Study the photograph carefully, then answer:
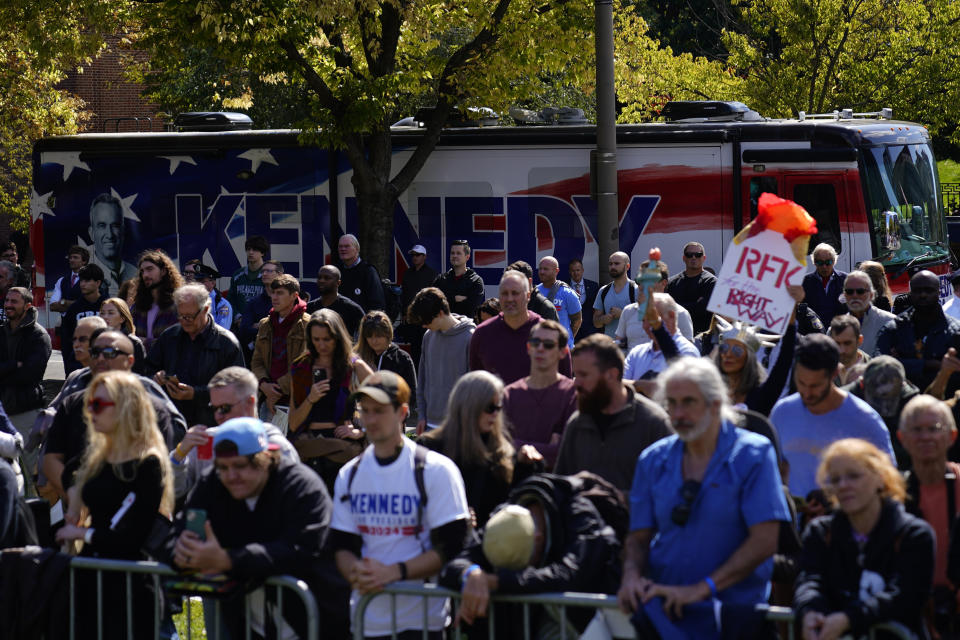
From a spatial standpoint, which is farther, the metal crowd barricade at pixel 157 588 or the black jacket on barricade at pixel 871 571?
the metal crowd barricade at pixel 157 588

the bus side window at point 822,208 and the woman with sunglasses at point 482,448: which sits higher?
the bus side window at point 822,208

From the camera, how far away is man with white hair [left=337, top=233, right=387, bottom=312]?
12664 mm

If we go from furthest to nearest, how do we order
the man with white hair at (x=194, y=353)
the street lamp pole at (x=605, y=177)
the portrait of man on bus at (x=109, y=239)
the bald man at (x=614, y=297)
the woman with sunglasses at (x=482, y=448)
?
the portrait of man on bus at (x=109, y=239) → the street lamp pole at (x=605, y=177) → the bald man at (x=614, y=297) → the man with white hair at (x=194, y=353) → the woman with sunglasses at (x=482, y=448)

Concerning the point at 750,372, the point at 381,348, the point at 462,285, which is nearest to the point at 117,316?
the point at 381,348

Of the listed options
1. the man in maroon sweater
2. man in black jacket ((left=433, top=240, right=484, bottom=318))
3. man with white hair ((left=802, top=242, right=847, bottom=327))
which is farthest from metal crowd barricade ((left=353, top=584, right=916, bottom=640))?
man in black jacket ((left=433, top=240, right=484, bottom=318))

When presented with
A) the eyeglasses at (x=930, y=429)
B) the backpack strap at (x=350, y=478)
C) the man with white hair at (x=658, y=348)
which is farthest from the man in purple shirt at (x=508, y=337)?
the eyeglasses at (x=930, y=429)

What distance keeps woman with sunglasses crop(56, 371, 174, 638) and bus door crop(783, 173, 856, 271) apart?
959cm

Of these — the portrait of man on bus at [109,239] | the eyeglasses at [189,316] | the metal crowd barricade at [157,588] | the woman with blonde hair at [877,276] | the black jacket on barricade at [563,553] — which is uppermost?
the portrait of man on bus at [109,239]

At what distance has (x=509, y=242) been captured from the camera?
1530cm

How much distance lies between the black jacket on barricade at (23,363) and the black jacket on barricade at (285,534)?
15.0ft

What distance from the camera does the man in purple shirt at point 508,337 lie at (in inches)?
334

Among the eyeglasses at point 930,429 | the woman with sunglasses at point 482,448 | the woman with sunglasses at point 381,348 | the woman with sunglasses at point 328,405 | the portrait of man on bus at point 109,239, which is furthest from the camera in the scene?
the portrait of man on bus at point 109,239

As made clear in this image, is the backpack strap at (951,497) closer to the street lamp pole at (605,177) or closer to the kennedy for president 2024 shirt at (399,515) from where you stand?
the kennedy for president 2024 shirt at (399,515)

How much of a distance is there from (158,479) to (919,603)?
129 inches
